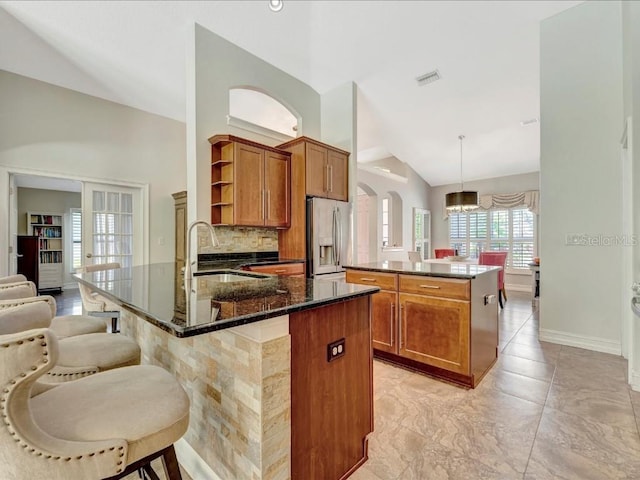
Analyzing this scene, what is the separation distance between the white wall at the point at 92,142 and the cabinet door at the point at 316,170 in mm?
2378

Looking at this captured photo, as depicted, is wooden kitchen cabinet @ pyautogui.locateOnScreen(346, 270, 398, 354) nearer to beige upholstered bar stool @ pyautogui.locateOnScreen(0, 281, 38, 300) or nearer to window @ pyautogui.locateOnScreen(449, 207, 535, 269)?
beige upholstered bar stool @ pyautogui.locateOnScreen(0, 281, 38, 300)

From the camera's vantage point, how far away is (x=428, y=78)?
4.31m

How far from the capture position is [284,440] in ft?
3.61

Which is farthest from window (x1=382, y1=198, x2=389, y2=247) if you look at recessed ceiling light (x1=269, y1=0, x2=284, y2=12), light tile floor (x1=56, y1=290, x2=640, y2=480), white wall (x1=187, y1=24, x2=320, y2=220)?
light tile floor (x1=56, y1=290, x2=640, y2=480)

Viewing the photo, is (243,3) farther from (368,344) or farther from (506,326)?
(506,326)

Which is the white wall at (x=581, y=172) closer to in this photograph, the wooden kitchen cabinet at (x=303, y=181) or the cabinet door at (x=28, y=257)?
the wooden kitchen cabinet at (x=303, y=181)

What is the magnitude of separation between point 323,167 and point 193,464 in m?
3.47

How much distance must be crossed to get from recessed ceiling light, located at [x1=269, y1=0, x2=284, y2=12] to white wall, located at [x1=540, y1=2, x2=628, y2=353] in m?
2.95

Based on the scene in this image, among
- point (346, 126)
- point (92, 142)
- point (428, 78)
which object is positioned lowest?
point (92, 142)

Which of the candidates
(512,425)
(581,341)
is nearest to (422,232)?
(581,341)

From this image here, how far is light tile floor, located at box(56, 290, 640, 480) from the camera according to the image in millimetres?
1505

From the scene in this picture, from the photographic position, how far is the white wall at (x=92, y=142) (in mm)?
3607

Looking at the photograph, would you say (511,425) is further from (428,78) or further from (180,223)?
(180,223)

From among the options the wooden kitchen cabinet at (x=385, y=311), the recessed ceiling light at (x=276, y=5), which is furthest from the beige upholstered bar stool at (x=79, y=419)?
the recessed ceiling light at (x=276, y=5)
